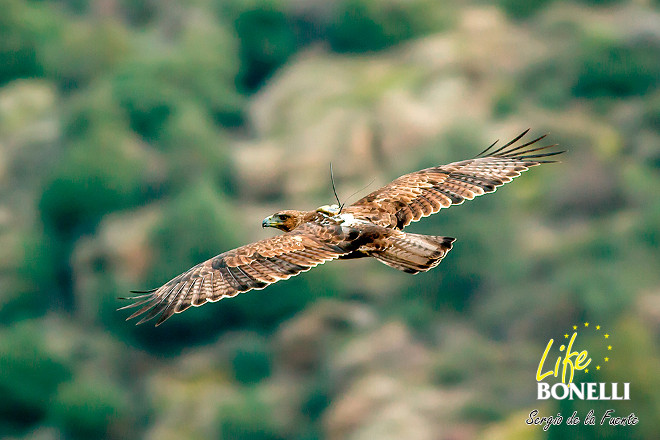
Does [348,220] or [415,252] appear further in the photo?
[348,220]

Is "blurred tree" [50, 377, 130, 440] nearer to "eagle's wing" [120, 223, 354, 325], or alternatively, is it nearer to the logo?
the logo

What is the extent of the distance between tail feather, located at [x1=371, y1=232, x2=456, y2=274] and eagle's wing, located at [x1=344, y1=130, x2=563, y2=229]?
63 cm

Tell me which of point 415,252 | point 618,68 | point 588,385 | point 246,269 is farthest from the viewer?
point 618,68

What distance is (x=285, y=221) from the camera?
1362 centimetres

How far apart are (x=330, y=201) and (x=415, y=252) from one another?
51322 millimetres

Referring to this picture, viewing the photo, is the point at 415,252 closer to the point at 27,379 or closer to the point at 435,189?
the point at 435,189

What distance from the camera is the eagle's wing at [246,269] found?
1173 cm

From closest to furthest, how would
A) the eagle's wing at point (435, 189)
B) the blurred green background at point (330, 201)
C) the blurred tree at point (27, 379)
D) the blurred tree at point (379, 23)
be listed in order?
the eagle's wing at point (435, 189) < the blurred green background at point (330, 201) < the blurred tree at point (27, 379) < the blurred tree at point (379, 23)

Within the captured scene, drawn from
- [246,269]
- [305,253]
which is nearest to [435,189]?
[305,253]

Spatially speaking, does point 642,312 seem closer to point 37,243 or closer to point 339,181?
point 339,181

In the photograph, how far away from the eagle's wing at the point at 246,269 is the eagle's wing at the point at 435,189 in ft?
2.98

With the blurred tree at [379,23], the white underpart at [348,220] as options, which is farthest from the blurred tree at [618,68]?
the white underpart at [348,220]

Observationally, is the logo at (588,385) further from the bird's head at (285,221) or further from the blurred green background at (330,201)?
the bird's head at (285,221)

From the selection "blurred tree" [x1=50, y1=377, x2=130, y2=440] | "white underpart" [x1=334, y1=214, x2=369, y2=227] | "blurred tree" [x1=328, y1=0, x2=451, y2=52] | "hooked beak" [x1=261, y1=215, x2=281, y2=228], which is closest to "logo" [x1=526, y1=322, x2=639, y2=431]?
"blurred tree" [x1=50, y1=377, x2=130, y2=440]
